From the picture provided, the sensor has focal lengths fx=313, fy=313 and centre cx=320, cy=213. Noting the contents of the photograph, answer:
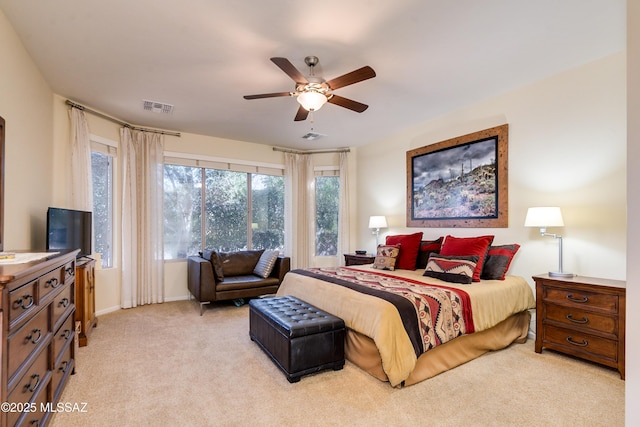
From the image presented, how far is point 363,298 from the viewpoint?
262 centimetres

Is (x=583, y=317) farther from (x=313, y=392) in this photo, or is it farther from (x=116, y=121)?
(x=116, y=121)

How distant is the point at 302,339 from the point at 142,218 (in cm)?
352

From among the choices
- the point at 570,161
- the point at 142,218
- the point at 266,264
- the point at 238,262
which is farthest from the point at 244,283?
the point at 570,161

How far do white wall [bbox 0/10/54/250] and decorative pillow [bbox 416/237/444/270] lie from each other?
4.13m

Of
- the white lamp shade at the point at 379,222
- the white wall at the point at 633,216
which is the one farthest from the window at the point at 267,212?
the white wall at the point at 633,216

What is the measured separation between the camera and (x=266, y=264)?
4.91m

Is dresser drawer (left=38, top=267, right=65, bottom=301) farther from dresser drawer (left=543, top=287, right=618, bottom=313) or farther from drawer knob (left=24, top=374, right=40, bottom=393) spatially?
dresser drawer (left=543, top=287, right=618, bottom=313)

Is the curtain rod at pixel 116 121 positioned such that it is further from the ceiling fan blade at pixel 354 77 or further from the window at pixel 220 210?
the ceiling fan blade at pixel 354 77

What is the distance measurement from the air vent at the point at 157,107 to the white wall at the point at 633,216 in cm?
420

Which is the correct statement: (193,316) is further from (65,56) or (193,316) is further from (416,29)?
(416,29)

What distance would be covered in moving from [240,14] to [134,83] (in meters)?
1.77

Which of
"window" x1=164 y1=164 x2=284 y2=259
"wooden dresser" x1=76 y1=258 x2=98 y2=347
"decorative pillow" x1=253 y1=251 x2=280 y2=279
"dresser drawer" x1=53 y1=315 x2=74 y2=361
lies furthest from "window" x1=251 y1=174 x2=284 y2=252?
"dresser drawer" x1=53 y1=315 x2=74 y2=361

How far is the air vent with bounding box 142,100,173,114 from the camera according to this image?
12.7 feet

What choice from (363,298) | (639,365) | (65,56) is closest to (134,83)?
(65,56)
